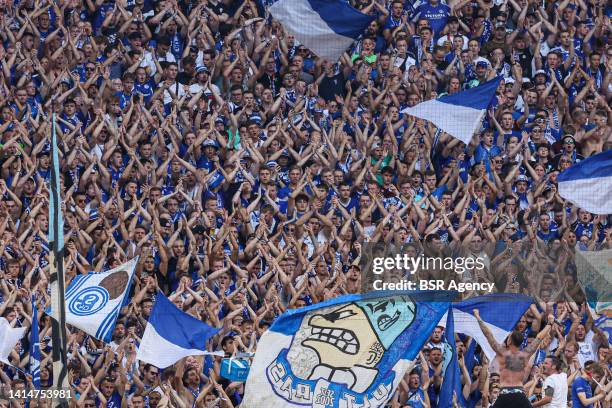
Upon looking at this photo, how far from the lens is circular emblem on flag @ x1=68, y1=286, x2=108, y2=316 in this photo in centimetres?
1906

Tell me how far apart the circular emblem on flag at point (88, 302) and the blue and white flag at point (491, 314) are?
3737mm

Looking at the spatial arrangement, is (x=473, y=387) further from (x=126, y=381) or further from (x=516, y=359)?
(x=516, y=359)

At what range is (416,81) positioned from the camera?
2264 centimetres

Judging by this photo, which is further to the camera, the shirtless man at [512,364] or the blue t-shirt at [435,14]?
the blue t-shirt at [435,14]

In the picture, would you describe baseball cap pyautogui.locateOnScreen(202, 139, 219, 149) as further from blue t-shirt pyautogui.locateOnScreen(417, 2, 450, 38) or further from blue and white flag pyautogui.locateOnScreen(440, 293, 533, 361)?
blue and white flag pyautogui.locateOnScreen(440, 293, 533, 361)

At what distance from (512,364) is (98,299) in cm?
626

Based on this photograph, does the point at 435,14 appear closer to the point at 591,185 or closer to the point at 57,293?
the point at 591,185

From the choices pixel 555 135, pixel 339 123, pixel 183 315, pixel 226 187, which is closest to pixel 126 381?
pixel 183 315

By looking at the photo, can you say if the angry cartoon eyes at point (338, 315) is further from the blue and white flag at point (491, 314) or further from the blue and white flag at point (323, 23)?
the blue and white flag at point (323, 23)

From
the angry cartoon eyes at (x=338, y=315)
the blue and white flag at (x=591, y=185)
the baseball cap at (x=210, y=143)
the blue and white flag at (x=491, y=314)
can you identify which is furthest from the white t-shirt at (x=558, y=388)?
the baseball cap at (x=210, y=143)

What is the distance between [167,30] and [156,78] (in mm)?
→ 771

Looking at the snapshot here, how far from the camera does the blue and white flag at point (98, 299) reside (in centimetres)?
1895

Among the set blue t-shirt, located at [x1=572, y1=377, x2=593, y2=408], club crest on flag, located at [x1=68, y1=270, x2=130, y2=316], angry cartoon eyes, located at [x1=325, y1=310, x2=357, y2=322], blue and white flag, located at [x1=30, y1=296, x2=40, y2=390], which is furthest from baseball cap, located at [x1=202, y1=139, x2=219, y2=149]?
angry cartoon eyes, located at [x1=325, y1=310, x2=357, y2=322]

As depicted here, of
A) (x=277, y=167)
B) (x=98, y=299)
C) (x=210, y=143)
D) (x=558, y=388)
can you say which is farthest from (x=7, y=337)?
(x=558, y=388)
